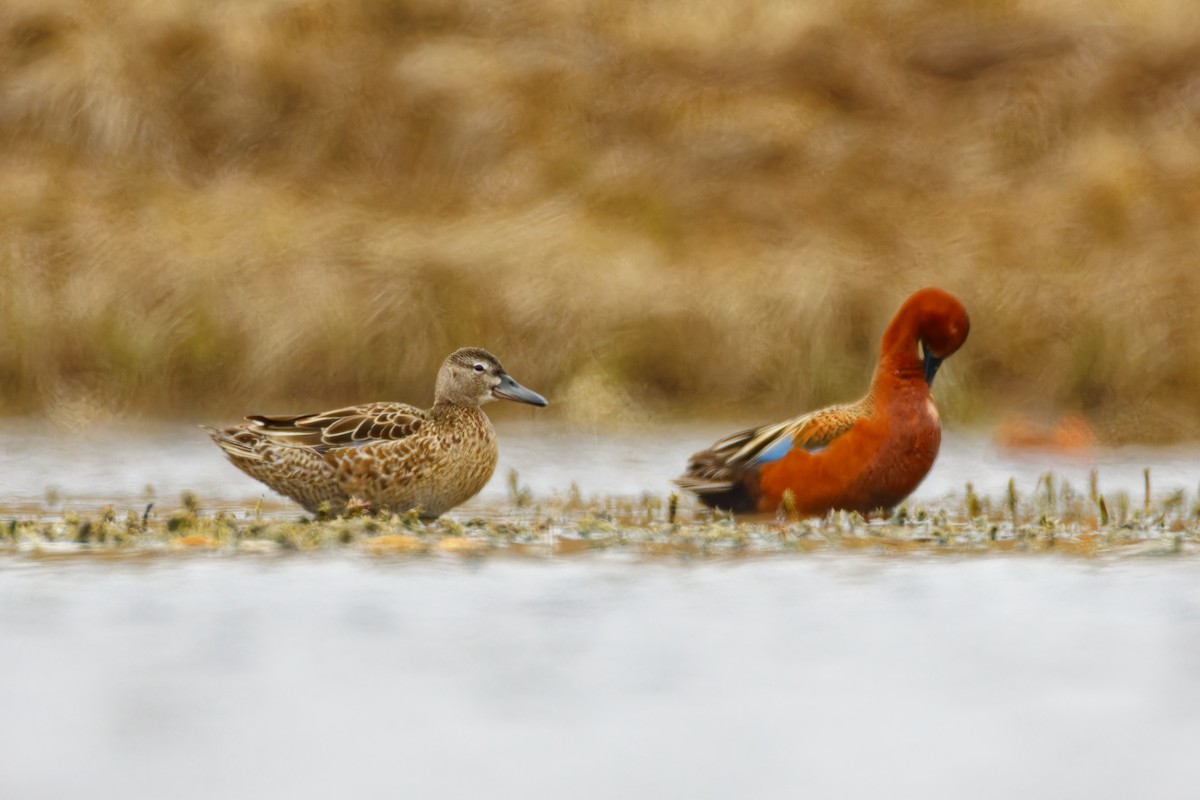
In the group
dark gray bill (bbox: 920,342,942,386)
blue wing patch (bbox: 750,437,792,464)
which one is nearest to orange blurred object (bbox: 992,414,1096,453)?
dark gray bill (bbox: 920,342,942,386)

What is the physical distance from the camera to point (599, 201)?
17.6 metres

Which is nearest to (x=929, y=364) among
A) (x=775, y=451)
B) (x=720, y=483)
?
(x=775, y=451)

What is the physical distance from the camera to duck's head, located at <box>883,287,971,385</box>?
834 cm

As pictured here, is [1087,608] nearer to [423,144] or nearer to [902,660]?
[902,660]

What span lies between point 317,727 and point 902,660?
1650 millimetres

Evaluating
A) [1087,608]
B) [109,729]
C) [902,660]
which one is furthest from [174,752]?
[1087,608]

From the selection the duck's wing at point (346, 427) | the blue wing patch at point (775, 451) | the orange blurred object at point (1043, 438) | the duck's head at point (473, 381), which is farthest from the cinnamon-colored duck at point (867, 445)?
the orange blurred object at point (1043, 438)

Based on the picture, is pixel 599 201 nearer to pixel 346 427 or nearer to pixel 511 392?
pixel 511 392

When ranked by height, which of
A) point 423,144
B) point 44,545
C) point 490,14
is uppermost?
point 490,14

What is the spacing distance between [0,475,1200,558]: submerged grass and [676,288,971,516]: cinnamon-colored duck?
10 cm

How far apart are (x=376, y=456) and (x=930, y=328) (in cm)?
229

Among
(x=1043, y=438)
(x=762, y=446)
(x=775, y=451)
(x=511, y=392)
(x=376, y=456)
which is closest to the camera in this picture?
(x=376, y=456)

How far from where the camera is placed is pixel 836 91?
19312 millimetres

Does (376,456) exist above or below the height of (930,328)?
below
